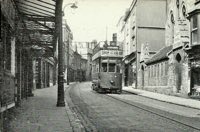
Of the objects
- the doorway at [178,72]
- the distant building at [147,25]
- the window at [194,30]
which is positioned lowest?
the doorway at [178,72]

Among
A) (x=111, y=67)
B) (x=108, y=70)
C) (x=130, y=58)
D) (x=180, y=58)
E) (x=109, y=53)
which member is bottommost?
(x=108, y=70)

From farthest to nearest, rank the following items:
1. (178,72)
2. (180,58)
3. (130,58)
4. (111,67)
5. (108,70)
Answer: (130,58) → (111,67) → (108,70) → (178,72) → (180,58)

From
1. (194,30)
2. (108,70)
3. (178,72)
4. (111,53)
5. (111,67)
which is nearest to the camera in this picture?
(194,30)

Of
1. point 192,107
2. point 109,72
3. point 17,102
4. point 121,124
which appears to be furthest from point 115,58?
point 121,124

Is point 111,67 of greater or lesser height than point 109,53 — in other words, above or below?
below

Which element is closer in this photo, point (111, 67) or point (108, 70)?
point (108, 70)

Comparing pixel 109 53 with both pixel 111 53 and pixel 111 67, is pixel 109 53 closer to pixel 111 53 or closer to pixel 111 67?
pixel 111 53

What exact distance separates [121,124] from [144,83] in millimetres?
27034

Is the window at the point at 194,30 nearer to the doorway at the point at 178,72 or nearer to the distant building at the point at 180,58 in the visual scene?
the distant building at the point at 180,58

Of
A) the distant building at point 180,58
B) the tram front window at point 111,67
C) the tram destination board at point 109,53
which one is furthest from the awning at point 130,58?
the tram front window at point 111,67

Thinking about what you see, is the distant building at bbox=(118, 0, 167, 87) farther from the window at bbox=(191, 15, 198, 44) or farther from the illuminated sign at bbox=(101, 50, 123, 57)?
the window at bbox=(191, 15, 198, 44)

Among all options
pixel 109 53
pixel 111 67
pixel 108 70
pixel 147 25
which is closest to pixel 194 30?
pixel 109 53

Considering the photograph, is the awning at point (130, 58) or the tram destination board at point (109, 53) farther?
the awning at point (130, 58)

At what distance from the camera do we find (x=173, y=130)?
29.3 feet
